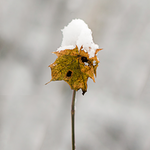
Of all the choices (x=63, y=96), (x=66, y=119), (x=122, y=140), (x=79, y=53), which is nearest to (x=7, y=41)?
(x=63, y=96)

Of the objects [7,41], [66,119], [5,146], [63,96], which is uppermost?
[7,41]

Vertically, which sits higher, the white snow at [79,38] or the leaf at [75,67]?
the white snow at [79,38]

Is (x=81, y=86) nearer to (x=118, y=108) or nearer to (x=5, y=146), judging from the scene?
(x=118, y=108)

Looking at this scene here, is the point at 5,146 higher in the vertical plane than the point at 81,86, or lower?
lower

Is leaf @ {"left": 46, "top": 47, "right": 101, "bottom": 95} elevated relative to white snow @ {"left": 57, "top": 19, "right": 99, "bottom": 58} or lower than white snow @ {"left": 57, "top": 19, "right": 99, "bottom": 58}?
lower
